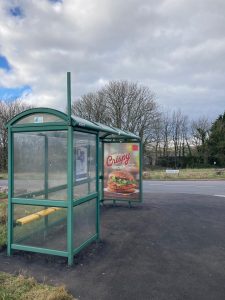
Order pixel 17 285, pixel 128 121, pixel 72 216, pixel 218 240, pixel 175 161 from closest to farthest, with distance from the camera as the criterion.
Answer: pixel 17 285 < pixel 72 216 < pixel 218 240 < pixel 128 121 < pixel 175 161

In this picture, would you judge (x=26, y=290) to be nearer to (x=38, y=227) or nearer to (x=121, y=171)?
(x=38, y=227)

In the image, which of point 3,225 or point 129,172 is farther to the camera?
point 129,172

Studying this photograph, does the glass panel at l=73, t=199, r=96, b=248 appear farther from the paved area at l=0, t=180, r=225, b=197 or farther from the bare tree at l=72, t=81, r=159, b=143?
the bare tree at l=72, t=81, r=159, b=143

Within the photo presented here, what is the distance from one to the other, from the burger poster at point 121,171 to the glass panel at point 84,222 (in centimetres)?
358

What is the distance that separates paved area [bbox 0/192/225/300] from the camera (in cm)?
338

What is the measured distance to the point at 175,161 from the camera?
36250 millimetres

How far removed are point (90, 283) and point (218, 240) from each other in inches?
117

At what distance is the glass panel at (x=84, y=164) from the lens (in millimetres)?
4589

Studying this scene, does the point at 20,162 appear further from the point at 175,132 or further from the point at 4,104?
the point at 175,132

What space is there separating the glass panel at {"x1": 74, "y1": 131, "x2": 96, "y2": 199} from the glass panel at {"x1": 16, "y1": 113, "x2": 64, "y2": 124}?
0.41m

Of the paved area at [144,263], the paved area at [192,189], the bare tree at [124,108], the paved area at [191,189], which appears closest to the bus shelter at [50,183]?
the paved area at [144,263]

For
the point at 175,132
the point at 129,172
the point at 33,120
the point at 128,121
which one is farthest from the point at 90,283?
the point at 175,132

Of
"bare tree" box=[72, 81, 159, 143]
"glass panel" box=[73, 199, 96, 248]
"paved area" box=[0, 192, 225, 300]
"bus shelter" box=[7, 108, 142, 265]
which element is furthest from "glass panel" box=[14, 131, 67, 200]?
"bare tree" box=[72, 81, 159, 143]

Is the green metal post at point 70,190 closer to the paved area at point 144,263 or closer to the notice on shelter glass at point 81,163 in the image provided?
the paved area at point 144,263
